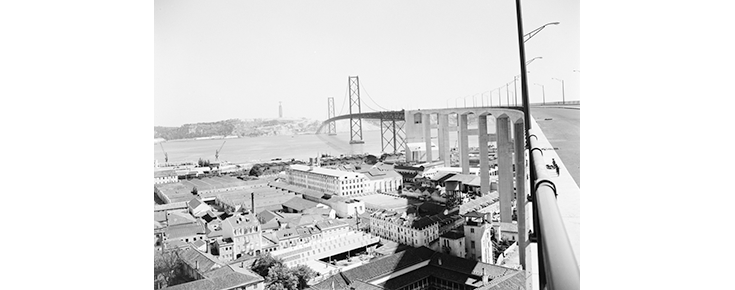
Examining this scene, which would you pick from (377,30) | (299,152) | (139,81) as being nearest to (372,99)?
(377,30)

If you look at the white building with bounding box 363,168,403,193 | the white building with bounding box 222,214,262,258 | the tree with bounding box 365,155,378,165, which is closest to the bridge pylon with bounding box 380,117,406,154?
the tree with bounding box 365,155,378,165

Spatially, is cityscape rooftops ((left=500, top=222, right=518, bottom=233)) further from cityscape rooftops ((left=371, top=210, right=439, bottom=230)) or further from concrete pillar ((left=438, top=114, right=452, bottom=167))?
concrete pillar ((left=438, top=114, right=452, bottom=167))

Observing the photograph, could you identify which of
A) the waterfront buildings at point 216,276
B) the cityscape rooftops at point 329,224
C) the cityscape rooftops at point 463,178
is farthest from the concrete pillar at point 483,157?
the waterfront buildings at point 216,276

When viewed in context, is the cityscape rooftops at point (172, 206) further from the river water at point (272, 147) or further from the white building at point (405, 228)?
the white building at point (405, 228)

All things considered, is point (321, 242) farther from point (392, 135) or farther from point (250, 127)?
point (392, 135)

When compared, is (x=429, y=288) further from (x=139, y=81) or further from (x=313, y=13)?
(x=139, y=81)
